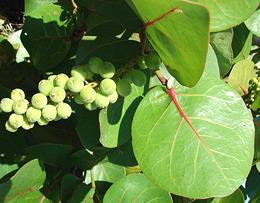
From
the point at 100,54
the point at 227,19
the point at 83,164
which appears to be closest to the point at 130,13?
the point at 100,54

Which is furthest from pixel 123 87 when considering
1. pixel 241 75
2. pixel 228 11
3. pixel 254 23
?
pixel 241 75

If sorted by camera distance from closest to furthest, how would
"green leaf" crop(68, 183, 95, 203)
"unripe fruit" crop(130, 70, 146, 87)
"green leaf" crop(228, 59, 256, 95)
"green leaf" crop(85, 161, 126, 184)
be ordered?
"unripe fruit" crop(130, 70, 146, 87) < "green leaf" crop(68, 183, 95, 203) < "green leaf" crop(85, 161, 126, 184) < "green leaf" crop(228, 59, 256, 95)

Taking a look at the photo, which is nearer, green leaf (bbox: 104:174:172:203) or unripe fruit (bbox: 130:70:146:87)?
unripe fruit (bbox: 130:70:146:87)

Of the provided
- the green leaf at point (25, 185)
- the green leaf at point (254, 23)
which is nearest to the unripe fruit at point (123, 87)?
the green leaf at point (25, 185)

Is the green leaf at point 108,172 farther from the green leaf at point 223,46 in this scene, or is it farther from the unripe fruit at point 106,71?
the unripe fruit at point 106,71

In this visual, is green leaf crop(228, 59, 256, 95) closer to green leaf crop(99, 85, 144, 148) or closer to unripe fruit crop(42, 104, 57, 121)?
green leaf crop(99, 85, 144, 148)

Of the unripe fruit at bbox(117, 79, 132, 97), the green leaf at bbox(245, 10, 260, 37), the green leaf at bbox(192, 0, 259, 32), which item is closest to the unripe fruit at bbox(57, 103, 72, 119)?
the unripe fruit at bbox(117, 79, 132, 97)

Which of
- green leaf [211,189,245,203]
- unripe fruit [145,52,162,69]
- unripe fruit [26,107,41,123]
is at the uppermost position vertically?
unripe fruit [145,52,162,69]

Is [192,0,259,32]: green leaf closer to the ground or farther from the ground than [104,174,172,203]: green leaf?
farther from the ground
